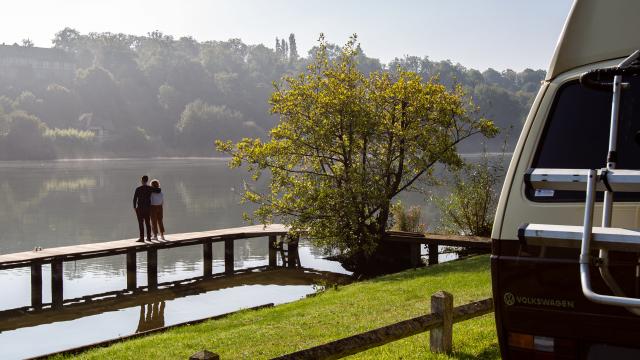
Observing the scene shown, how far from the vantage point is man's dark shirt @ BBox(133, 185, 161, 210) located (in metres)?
24.3

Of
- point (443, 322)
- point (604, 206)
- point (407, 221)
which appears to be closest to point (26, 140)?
point (407, 221)

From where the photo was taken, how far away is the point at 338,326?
43.1 feet

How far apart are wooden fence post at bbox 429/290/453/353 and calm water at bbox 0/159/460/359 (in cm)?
1137

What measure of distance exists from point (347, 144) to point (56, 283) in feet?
34.9

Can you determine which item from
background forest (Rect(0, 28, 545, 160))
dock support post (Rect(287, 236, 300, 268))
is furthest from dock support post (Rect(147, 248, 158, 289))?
background forest (Rect(0, 28, 545, 160))

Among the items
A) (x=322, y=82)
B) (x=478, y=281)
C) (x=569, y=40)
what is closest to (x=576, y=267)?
(x=569, y=40)

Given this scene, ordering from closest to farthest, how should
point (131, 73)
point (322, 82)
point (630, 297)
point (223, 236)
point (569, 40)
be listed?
point (630, 297) < point (569, 40) < point (322, 82) < point (223, 236) < point (131, 73)

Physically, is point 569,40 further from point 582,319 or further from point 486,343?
point 486,343

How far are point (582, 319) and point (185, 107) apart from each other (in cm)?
17039

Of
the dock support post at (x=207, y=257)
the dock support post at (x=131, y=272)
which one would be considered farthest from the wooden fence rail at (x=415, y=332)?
the dock support post at (x=207, y=257)

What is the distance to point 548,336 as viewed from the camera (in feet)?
14.2

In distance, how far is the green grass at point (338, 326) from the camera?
9.83m

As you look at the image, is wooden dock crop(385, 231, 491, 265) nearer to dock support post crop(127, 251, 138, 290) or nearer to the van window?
dock support post crop(127, 251, 138, 290)

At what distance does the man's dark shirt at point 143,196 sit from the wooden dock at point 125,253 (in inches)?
60.8
